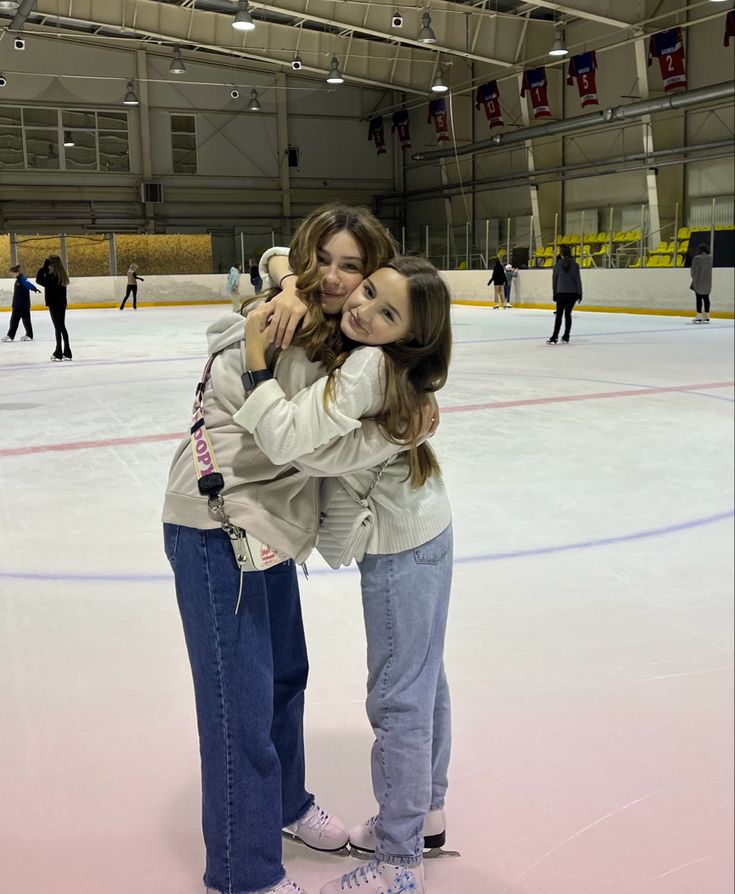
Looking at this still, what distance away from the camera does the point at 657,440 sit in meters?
6.32

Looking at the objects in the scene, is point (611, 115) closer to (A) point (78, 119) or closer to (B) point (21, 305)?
(B) point (21, 305)

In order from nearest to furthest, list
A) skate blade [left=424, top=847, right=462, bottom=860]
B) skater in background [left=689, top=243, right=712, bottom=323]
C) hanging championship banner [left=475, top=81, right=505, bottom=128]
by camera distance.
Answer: skate blade [left=424, top=847, right=462, bottom=860]
skater in background [left=689, top=243, right=712, bottom=323]
hanging championship banner [left=475, top=81, right=505, bottom=128]

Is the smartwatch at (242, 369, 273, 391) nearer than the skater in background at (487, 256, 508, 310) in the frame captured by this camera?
Yes

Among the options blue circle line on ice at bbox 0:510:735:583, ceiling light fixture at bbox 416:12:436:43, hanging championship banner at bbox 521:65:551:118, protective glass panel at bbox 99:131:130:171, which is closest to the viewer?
blue circle line on ice at bbox 0:510:735:583

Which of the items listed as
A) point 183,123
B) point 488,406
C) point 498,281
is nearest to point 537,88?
point 498,281

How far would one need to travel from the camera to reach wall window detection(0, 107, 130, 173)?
30.9 m

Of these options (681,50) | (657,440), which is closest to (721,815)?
(657,440)

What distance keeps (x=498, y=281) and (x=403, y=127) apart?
42.2 ft

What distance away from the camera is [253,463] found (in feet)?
5.51

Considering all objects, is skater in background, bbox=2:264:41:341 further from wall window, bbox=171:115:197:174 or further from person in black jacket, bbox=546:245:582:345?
wall window, bbox=171:115:197:174

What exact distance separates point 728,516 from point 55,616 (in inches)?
117

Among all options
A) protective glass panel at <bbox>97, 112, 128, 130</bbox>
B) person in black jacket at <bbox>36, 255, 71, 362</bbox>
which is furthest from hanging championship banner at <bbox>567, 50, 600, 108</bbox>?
person in black jacket at <bbox>36, 255, 71, 362</bbox>

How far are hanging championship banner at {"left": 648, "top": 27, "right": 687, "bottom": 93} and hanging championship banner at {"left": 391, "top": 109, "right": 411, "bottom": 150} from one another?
499 inches

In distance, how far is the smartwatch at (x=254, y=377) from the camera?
1.61 m
